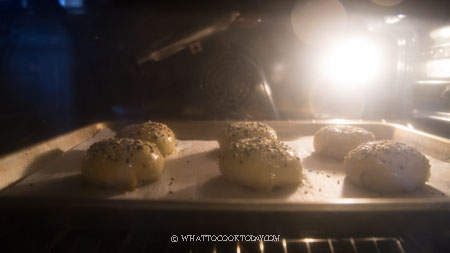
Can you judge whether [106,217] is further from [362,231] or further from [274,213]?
[362,231]

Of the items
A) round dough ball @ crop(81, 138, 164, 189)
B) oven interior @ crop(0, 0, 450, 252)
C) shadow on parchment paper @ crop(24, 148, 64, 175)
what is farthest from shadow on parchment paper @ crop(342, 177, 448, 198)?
shadow on parchment paper @ crop(24, 148, 64, 175)

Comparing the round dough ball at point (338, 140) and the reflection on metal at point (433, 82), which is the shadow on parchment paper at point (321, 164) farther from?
the reflection on metal at point (433, 82)

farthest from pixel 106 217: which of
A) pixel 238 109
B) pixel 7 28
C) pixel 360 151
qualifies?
pixel 7 28

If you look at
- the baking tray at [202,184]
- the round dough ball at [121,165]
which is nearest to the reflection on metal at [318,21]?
the baking tray at [202,184]

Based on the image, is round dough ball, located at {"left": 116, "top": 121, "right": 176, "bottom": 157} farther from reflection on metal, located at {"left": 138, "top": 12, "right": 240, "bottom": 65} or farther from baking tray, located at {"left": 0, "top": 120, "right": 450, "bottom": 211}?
reflection on metal, located at {"left": 138, "top": 12, "right": 240, "bottom": 65}

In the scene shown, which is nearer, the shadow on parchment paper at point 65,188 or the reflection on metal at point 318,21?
the shadow on parchment paper at point 65,188

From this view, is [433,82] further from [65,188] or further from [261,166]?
[65,188]
